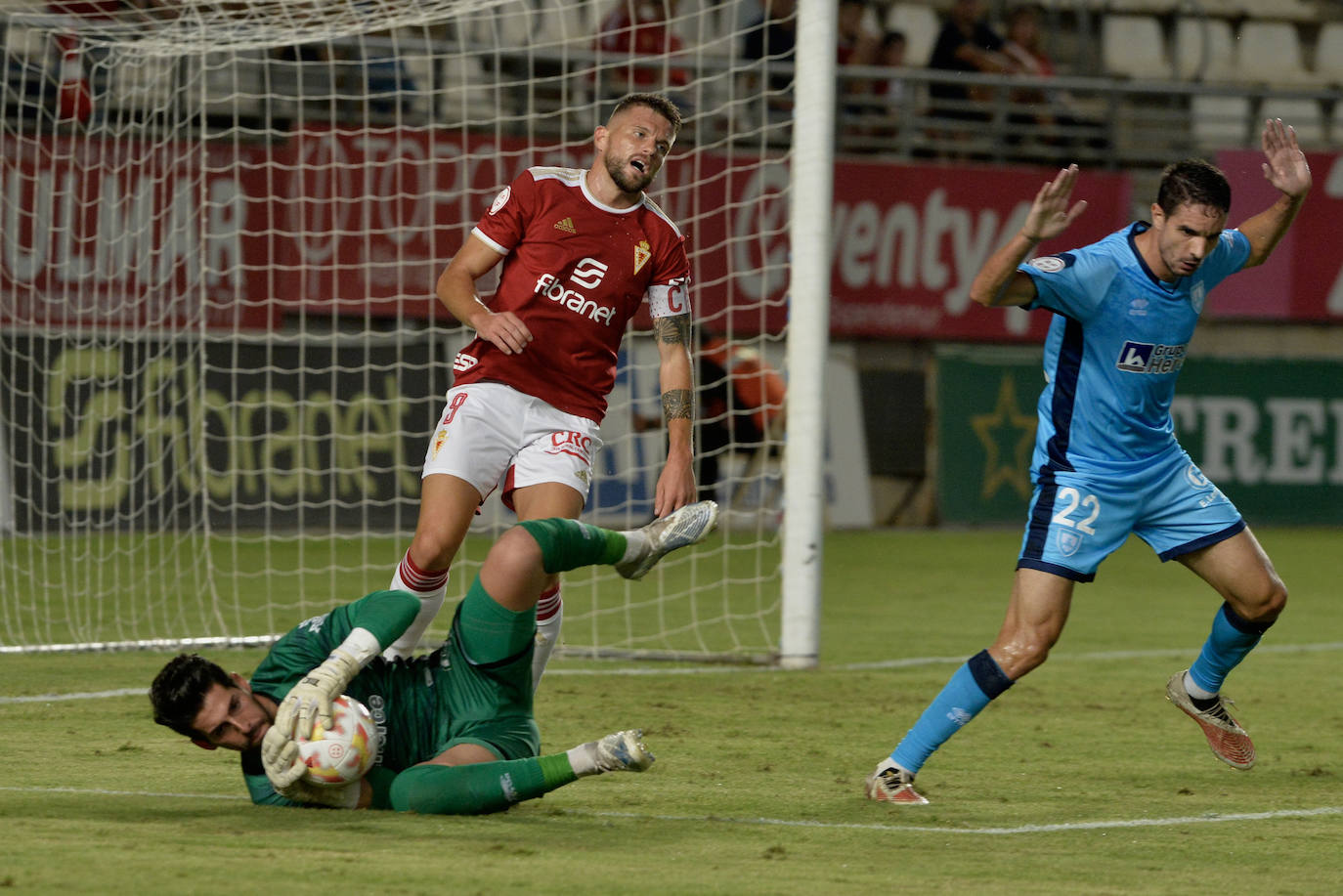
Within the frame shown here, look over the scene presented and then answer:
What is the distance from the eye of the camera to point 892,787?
5.23 meters

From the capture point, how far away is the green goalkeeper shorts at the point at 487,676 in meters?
4.77

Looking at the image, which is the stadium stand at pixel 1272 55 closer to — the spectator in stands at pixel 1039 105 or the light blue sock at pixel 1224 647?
the spectator in stands at pixel 1039 105

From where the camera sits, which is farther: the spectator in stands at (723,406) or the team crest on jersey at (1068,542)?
the spectator in stands at (723,406)

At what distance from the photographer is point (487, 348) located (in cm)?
596

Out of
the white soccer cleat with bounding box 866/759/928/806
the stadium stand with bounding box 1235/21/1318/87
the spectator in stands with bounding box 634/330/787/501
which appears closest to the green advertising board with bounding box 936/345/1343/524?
the spectator in stands with bounding box 634/330/787/501

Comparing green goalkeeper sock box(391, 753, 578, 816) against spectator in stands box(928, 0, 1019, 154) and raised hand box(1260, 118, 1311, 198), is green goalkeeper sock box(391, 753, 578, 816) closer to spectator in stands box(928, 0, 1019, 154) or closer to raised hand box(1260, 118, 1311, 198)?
raised hand box(1260, 118, 1311, 198)

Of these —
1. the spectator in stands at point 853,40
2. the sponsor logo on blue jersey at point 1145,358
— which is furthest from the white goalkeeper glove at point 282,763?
the spectator in stands at point 853,40

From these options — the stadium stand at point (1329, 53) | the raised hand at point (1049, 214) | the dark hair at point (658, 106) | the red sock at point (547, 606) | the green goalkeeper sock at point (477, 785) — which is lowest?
the green goalkeeper sock at point (477, 785)

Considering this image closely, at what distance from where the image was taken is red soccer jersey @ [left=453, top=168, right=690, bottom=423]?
19.3 feet

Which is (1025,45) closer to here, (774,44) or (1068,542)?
(774,44)

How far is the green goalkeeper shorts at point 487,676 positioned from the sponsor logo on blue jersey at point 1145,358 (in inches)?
75.9

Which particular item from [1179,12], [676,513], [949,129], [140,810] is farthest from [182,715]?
[1179,12]

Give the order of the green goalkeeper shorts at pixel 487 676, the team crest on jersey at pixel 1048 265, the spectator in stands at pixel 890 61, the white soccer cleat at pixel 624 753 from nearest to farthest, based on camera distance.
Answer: the white soccer cleat at pixel 624 753 < the green goalkeeper shorts at pixel 487 676 < the team crest on jersey at pixel 1048 265 < the spectator in stands at pixel 890 61

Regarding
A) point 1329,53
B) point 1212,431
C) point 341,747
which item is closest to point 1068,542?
point 341,747
